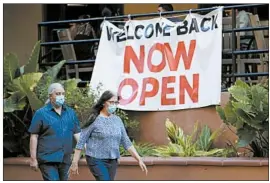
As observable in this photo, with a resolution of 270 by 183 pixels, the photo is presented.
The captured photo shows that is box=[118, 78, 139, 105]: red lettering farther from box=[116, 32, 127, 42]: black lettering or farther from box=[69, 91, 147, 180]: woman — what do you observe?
box=[69, 91, 147, 180]: woman

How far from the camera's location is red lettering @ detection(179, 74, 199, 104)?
31.2ft

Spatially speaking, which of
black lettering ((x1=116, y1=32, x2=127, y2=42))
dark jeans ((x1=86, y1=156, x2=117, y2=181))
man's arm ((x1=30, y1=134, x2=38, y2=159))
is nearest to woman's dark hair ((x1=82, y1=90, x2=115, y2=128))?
dark jeans ((x1=86, y1=156, x2=117, y2=181))

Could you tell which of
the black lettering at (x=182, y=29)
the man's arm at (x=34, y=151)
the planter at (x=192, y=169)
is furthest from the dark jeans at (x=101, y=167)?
the black lettering at (x=182, y=29)

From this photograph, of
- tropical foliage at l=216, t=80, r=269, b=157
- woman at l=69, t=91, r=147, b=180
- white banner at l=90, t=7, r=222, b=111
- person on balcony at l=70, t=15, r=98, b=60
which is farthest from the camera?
person on balcony at l=70, t=15, r=98, b=60

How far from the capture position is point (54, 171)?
25.4 ft

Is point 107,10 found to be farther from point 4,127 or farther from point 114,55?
point 4,127

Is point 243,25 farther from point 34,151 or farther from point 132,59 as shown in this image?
point 34,151

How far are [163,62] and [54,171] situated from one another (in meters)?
2.61

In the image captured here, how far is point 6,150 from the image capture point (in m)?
9.68

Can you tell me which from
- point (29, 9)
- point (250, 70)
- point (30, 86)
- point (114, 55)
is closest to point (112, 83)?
point (114, 55)

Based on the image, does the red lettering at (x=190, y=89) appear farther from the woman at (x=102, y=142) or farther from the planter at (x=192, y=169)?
the woman at (x=102, y=142)

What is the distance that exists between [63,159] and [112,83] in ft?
7.91

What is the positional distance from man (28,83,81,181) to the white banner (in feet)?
7.00

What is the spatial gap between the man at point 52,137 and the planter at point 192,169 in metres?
1.25
